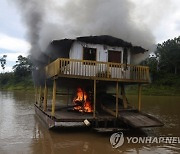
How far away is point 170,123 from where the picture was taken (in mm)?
24625

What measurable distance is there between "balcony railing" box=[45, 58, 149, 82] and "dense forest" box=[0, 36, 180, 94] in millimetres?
46532

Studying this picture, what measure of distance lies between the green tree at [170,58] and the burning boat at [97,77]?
207 feet

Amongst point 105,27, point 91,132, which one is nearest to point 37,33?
point 105,27

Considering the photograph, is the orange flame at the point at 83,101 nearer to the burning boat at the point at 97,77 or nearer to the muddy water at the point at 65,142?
the burning boat at the point at 97,77

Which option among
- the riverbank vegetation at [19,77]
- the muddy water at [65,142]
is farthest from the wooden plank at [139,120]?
the riverbank vegetation at [19,77]

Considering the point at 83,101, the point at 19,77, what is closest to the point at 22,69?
the point at 19,77

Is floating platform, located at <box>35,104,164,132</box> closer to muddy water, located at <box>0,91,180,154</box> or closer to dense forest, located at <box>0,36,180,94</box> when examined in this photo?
muddy water, located at <box>0,91,180,154</box>

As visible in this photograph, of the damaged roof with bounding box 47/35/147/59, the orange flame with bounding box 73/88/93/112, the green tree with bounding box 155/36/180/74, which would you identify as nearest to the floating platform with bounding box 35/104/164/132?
the orange flame with bounding box 73/88/93/112

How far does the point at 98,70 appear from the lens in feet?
68.9

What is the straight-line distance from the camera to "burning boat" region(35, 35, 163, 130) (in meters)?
19.4

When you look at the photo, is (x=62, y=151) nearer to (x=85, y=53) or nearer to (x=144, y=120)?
(x=144, y=120)

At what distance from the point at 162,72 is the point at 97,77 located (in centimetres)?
6951

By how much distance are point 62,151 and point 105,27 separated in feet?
41.7

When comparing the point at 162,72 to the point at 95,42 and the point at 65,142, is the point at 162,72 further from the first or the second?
the point at 65,142
